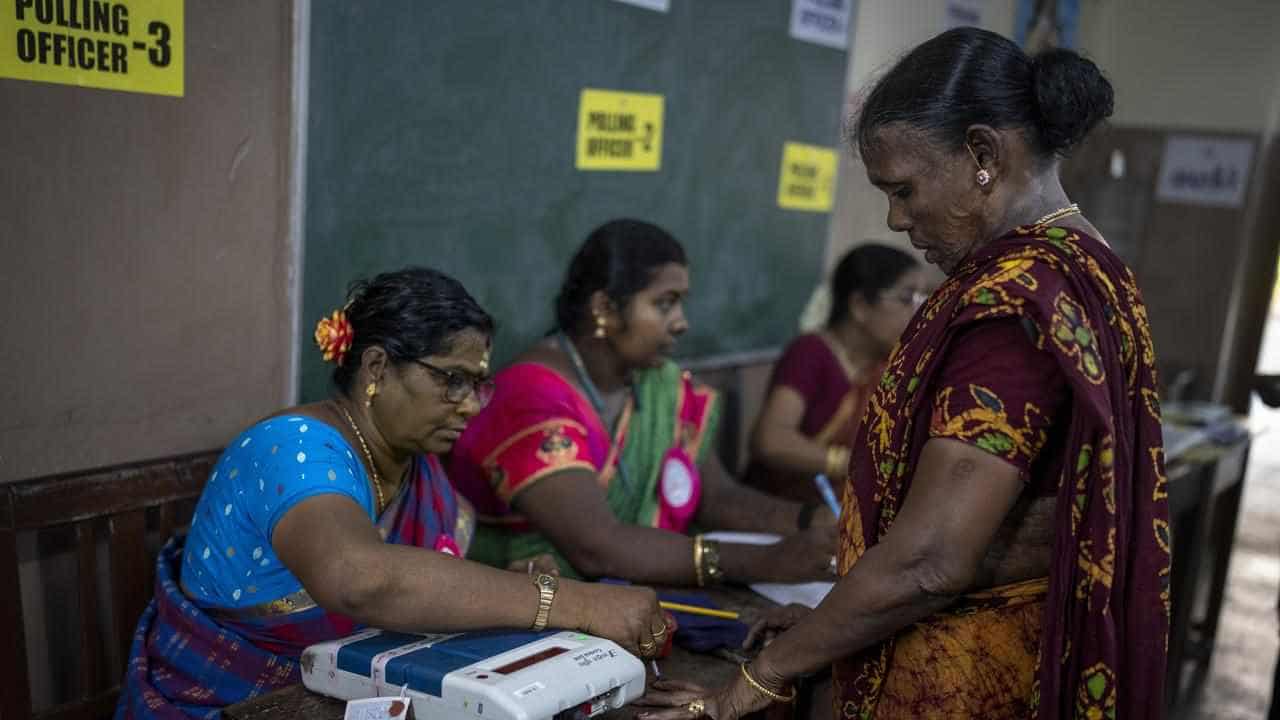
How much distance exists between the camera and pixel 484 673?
1.41 metres

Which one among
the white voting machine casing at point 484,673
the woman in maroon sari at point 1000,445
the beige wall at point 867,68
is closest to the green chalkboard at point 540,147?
the beige wall at point 867,68

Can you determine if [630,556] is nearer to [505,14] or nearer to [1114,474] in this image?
[1114,474]

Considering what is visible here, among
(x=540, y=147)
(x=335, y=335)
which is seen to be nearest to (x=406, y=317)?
(x=335, y=335)

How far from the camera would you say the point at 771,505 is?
2.73 meters

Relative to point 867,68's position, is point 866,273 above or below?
below

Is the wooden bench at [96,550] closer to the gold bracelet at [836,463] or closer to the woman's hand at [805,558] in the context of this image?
the woman's hand at [805,558]

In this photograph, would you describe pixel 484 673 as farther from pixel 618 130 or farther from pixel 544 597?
pixel 618 130

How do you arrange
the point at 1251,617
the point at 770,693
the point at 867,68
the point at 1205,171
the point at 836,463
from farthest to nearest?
the point at 1205,171, the point at 1251,617, the point at 867,68, the point at 836,463, the point at 770,693

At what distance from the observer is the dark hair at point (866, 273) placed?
355cm

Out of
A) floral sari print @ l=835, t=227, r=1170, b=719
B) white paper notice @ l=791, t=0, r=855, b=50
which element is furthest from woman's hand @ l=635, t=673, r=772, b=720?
white paper notice @ l=791, t=0, r=855, b=50

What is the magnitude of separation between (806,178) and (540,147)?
140cm

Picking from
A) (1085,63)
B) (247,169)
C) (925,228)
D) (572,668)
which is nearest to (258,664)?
(572,668)

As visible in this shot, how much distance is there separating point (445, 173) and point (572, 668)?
1.50 meters

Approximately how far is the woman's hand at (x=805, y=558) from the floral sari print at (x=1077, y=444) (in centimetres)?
57
